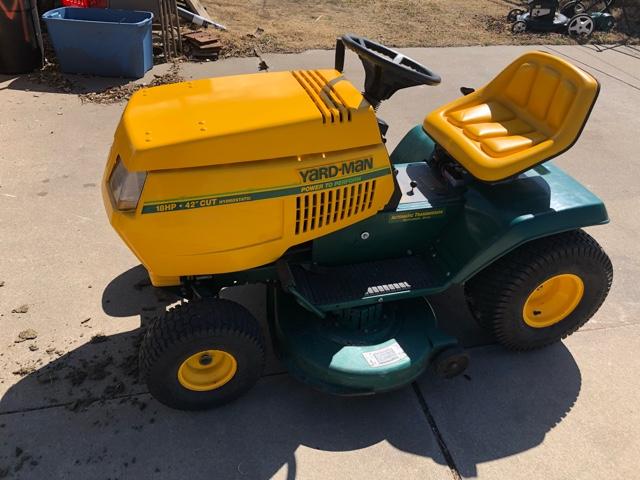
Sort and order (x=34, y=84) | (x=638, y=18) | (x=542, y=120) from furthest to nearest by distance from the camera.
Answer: (x=638, y=18)
(x=34, y=84)
(x=542, y=120)

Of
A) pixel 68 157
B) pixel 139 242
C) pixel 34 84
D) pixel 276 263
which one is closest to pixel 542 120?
pixel 276 263

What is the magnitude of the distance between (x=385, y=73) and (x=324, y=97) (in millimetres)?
264

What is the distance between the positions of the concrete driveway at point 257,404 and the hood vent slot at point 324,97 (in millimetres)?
1239

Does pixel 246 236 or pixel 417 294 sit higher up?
pixel 246 236

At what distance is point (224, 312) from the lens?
2.27 metres

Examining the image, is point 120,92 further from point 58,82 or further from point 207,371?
point 207,371

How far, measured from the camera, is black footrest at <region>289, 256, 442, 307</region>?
2428mm

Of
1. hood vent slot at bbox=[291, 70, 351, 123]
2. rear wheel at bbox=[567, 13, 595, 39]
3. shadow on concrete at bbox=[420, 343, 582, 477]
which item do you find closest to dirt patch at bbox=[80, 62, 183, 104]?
hood vent slot at bbox=[291, 70, 351, 123]

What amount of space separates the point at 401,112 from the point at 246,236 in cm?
362

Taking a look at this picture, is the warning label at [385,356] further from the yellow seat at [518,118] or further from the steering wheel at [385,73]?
the steering wheel at [385,73]

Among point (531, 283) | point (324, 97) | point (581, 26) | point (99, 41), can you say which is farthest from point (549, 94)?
point (581, 26)

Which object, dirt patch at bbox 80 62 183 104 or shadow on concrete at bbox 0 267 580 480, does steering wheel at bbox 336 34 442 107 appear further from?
dirt patch at bbox 80 62 183 104

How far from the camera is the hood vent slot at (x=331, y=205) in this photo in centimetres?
223

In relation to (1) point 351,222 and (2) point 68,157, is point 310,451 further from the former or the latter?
(2) point 68,157
